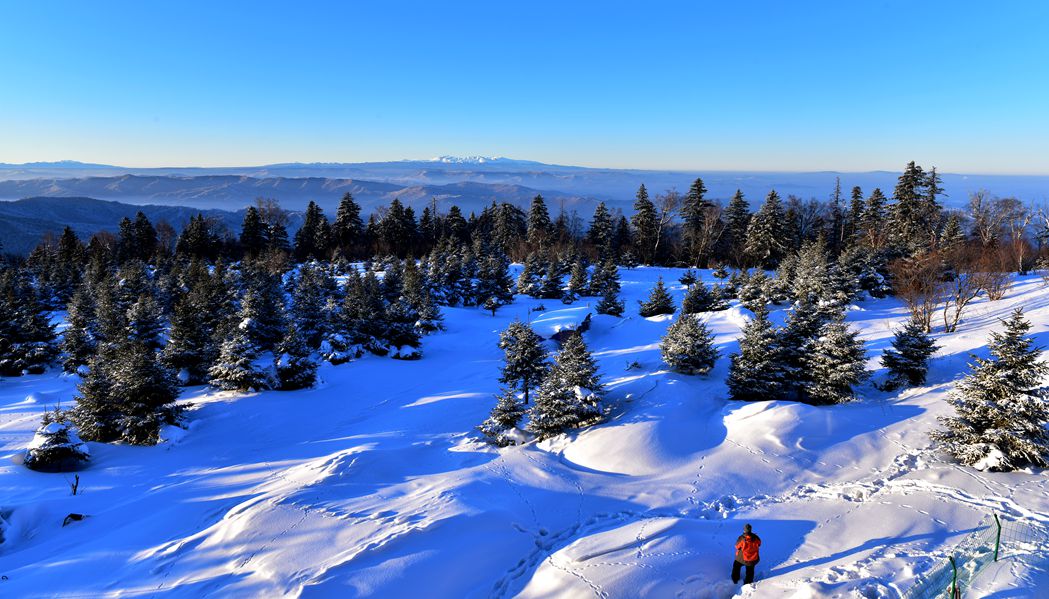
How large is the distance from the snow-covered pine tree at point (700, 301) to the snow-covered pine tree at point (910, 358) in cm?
1512

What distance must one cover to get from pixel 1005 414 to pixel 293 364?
22.7 metres

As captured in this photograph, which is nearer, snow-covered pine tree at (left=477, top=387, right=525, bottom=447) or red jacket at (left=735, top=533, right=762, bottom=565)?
red jacket at (left=735, top=533, right=762, bottom=565)

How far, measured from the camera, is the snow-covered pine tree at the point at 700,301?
3142 cm

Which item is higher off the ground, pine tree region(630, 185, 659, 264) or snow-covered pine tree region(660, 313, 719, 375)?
pine tree region(630, 185, 659, 264)

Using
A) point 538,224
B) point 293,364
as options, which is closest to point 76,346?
point 293,364

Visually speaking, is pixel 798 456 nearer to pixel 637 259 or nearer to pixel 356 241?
pixel 637 259

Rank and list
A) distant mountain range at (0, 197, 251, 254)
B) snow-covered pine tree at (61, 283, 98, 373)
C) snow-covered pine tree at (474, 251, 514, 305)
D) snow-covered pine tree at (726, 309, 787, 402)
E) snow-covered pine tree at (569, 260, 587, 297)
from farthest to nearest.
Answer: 1. distant mountain range at (0, 197, 251, 254)
2. snow-covered pine tree at (474, 251, 514, 305)
3. snow-covered pine tree at (569, 260, 587, 297)
4. snow-covered pine tree at (61, 283, 98, 373)
5. snow-covered pine tree at (726, 309, 787, 402)

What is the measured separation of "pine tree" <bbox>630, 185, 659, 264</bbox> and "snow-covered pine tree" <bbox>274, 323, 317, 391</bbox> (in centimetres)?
4567

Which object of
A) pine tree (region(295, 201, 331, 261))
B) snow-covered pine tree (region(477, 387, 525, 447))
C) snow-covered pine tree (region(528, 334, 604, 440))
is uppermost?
pine tree (region(295, 201, 331, 261))

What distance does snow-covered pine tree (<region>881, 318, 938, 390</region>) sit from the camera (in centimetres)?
1535

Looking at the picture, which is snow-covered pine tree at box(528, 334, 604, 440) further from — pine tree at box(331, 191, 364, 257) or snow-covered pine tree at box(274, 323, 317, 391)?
pine tree at box(331, 191, 364, 257)

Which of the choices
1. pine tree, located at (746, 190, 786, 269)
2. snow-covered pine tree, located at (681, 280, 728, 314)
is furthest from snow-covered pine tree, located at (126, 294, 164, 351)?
pine tree, located at (746, 190, 786, 269)

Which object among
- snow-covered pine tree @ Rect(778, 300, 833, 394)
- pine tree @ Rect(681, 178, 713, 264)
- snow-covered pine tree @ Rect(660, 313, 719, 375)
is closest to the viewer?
snow-covered pine tree @ Rect(778, 300, 833, 394)

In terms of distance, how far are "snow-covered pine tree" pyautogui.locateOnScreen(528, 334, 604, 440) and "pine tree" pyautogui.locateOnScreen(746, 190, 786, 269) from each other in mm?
39758
